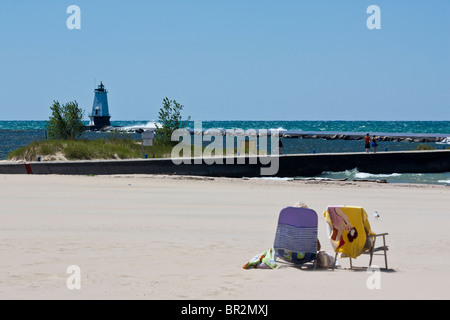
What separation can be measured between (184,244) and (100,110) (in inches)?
3946

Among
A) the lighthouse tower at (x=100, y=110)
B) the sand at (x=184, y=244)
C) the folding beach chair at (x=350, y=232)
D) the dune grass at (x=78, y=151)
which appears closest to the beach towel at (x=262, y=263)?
the sand at (x=184, y=244)

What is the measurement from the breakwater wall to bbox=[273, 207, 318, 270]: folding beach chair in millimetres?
18428

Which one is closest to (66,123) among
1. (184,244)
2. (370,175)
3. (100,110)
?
(370,175)

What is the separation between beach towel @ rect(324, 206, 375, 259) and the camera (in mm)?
8992

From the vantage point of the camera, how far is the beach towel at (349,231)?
29.5 ft

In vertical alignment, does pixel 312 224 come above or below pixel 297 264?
above

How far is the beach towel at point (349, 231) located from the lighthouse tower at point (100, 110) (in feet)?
294

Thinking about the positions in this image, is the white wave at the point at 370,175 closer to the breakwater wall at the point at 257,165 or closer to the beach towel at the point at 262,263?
the breakwater wall at the point at 257,165

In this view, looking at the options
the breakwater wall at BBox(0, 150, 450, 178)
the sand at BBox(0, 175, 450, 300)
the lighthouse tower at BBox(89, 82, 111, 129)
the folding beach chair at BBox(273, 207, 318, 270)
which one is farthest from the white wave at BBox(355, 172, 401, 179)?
the lighthouse tower at BBox(89, 82, 111, 129)
